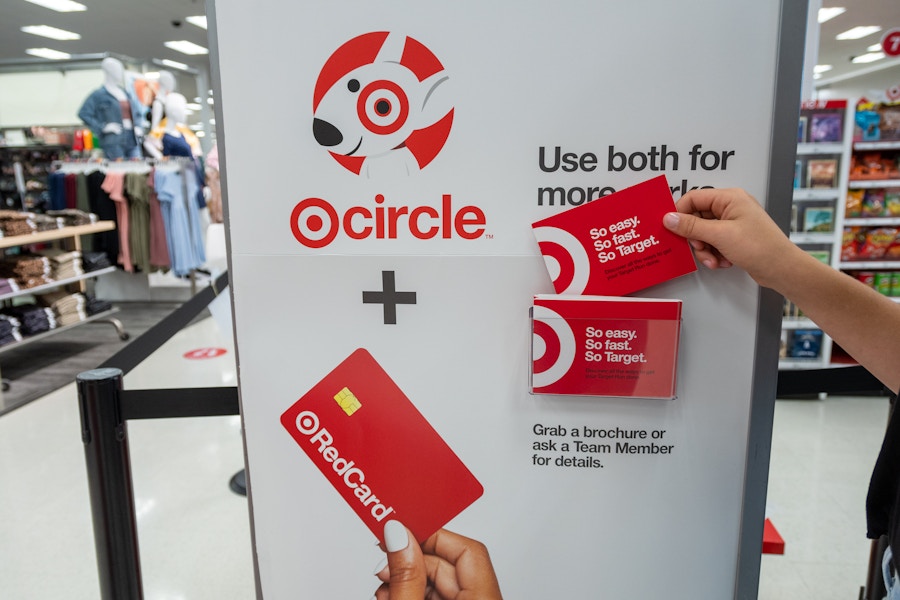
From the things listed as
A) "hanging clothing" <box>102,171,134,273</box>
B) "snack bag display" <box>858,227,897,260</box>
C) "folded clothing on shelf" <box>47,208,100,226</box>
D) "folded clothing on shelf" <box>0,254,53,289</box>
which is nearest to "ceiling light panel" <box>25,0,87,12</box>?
"hanging clothing" <box>102,171,134,273</box>

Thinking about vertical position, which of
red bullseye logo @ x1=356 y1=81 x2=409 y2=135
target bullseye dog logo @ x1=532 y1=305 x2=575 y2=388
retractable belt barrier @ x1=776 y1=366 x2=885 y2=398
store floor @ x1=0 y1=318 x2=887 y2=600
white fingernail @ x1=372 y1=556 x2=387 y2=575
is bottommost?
store floor @ x1=0 y1=318 x2=887 y2=600

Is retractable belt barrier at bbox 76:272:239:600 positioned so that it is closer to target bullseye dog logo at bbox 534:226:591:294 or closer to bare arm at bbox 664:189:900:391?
target bullseye dog logo at bbox 534:226:591:294

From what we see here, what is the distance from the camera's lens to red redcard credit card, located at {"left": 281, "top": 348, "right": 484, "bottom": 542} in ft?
3.14

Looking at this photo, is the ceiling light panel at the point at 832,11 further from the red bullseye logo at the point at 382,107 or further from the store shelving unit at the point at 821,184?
the red bullseye logo at the point at 382,107

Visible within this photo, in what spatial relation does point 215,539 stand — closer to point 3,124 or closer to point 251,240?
point 251,240

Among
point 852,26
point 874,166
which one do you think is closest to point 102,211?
point 874,166

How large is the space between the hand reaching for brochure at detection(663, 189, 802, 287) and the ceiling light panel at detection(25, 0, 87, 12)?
9.18 m

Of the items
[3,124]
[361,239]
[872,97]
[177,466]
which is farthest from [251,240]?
[3,124]

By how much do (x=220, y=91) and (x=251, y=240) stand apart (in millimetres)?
222

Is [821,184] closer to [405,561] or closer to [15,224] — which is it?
[405,561]

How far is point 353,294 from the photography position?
3.04 ft

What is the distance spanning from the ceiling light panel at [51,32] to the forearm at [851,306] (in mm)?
10890

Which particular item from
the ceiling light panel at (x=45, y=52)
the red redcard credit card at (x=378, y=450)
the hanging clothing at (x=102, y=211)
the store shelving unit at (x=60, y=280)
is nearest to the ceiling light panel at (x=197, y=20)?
the ceiling light panel at (x=45, y=52)

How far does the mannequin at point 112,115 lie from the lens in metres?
5.84
